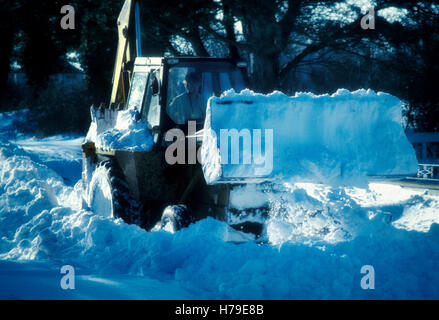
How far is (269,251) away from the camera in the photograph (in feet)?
14.5

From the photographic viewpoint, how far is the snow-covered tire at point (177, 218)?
5004 millimetres

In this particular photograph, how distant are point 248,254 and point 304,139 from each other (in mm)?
1231

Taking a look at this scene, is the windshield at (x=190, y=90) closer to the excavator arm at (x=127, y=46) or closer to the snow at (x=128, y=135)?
the snow at (x=128, y=135)

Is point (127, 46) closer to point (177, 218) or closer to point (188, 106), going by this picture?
point (188, 106)

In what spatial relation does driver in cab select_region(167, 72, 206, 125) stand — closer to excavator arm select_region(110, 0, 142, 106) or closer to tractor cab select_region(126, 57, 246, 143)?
tractor cab select_region(126, 57, 246, 143)

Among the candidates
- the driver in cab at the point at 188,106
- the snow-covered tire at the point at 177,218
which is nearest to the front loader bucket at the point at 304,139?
the snow-covered tire at the point at 177,218

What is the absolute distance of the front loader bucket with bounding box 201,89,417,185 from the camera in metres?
4.52

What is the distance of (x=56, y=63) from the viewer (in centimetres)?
2364

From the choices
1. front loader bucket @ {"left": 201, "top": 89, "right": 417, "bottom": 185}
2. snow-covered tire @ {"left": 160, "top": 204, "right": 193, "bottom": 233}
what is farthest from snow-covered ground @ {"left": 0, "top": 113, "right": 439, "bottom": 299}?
front loader bucket @ {"left": 201, "top": 89, "right": 417, "bottom": 185}

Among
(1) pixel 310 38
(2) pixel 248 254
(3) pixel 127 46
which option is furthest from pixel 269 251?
(1) pixel 310 38

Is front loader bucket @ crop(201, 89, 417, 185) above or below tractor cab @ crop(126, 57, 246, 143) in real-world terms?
below

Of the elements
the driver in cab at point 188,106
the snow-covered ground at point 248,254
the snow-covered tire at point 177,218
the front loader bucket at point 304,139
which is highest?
the driver in cab at point 188,106

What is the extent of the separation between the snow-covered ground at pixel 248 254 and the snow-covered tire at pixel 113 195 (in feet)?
1.07

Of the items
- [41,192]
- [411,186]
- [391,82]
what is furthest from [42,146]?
[411,186]
